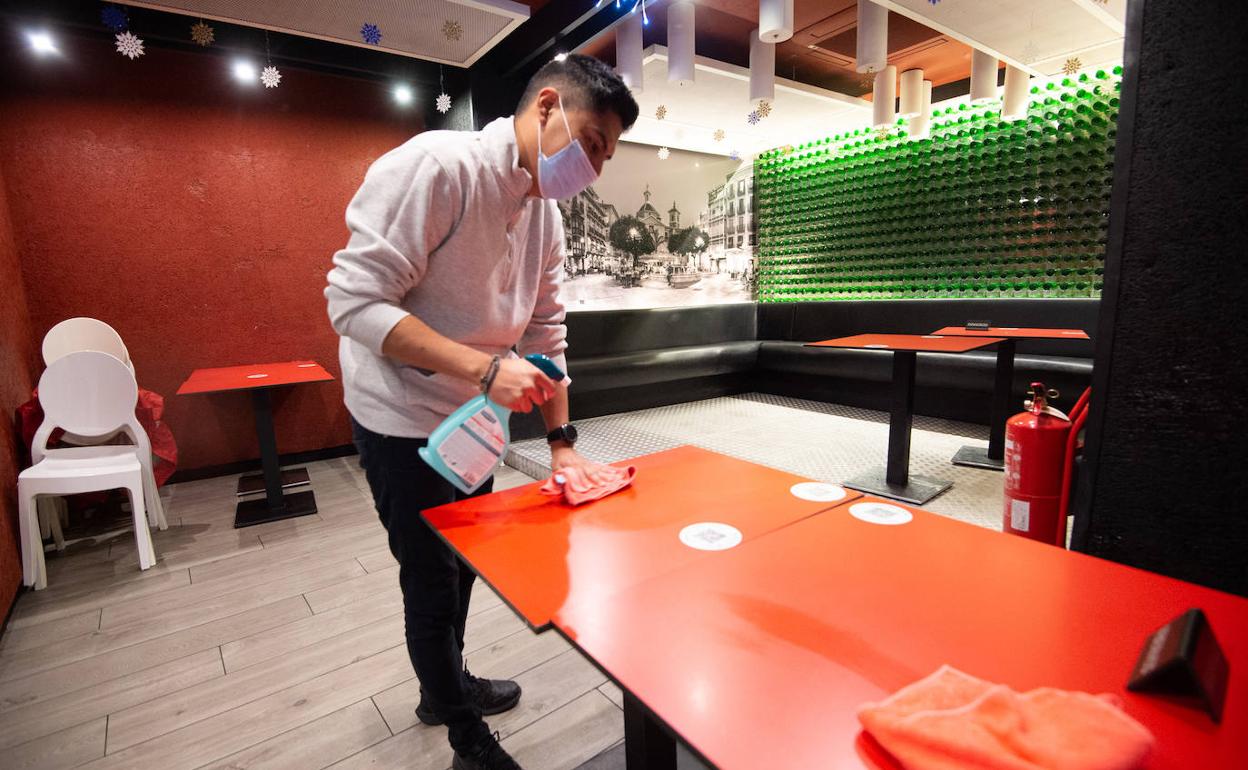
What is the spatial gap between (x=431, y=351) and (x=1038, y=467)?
199cm

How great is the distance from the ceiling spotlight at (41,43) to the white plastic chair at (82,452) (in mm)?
2310

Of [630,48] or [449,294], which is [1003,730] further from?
[630,48]

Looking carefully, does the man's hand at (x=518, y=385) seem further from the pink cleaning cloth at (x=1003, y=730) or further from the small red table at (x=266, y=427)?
the small red table at (x=266, y=427)

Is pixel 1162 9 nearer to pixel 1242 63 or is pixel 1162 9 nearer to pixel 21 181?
pixel 1242 63

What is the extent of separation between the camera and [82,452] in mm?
3113

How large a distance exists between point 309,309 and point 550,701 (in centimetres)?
399

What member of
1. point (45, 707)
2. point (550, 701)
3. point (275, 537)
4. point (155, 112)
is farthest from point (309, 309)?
point (550, 701)

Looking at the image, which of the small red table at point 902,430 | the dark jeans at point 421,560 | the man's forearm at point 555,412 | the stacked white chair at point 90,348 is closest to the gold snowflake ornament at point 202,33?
the stacked white chair at point 90,348

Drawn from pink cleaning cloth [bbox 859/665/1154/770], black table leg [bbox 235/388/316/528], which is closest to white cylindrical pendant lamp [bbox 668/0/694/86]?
black table leg [bbox 235/388/316/528]

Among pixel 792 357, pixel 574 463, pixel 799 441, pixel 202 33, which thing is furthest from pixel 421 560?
pixel 792 357

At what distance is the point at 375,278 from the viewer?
1132mm

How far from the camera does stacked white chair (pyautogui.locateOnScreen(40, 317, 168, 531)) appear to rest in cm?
312

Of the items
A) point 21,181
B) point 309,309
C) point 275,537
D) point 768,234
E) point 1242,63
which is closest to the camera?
point 1242,63

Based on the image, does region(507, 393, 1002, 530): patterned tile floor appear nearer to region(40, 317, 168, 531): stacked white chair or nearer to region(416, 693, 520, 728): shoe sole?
region(416, 693, 520, 728): shoe sole
